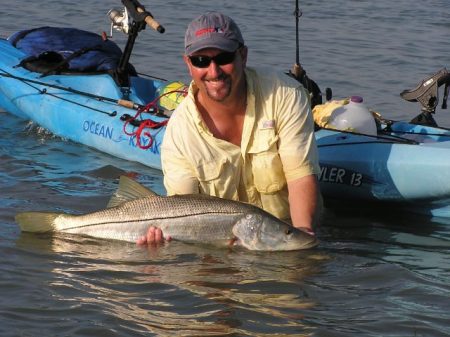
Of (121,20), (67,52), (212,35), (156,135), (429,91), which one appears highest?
(212,35)

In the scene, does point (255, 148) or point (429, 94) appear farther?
point (429, 94)

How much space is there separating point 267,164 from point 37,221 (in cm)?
153

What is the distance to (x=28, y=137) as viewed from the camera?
10.2 meters

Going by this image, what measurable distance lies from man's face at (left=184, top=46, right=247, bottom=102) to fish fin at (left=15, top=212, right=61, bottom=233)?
4.30 feet

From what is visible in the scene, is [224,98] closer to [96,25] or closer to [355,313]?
[355,313]

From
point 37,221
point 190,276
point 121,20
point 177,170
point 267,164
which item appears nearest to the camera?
point 190,276

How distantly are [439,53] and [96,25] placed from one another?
17.4 feet

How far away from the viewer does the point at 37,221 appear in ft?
21.0

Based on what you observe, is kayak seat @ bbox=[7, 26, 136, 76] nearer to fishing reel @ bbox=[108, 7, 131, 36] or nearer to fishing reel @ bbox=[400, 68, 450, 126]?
fishing reel @ bbox=[108, 7, 131, 36]

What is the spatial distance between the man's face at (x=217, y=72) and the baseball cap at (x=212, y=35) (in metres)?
0.04

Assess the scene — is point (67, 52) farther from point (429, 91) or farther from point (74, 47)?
point (429, 91)

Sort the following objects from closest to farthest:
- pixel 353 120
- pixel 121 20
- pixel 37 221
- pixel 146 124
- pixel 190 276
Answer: pixel 190 276
pixel 37 221
pixel 353 120
pixel 146 124
pixel 121 20

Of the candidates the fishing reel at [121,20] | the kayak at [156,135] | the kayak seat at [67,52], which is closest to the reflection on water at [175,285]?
the kayak at [156,135]

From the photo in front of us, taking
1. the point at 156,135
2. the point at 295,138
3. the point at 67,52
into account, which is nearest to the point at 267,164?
the point at 295,138
